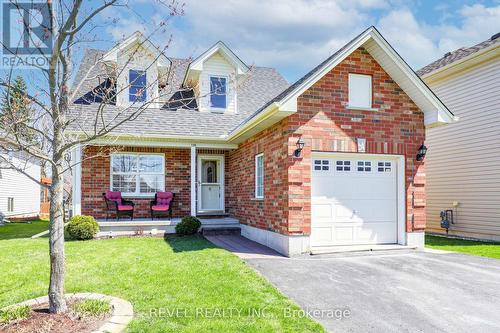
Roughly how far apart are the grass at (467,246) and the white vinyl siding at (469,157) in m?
1.00

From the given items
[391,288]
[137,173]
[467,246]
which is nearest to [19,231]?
[137,173]

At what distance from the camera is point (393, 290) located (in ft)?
18.6

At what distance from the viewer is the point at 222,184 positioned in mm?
13844

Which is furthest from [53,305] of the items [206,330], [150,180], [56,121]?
[150,180]

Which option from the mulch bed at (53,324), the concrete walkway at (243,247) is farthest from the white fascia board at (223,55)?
the mulch bed at (53,324)

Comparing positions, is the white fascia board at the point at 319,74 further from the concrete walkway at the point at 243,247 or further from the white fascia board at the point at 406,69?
the concrete walkway at the point at 243,247

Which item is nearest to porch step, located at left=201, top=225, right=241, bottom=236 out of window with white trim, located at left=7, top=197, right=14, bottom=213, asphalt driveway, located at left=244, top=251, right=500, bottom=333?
asphalt driveway, located at left=244, top=251, right=500, bottom=333

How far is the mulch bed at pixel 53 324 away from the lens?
3.87 m

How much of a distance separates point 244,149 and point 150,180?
144 inches

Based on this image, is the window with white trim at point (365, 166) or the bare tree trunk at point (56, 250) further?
the window with white trim at point (365, 166)

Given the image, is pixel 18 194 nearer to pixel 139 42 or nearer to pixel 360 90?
pixel 360 90

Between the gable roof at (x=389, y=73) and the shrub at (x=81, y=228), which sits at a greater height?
the gable roof at (x=389, y=73)

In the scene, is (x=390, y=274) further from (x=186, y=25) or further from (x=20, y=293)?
(x=20, y=293)

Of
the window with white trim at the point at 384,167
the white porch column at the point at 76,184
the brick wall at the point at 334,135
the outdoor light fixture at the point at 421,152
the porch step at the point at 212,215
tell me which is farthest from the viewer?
the porch step at the point at 212,215
